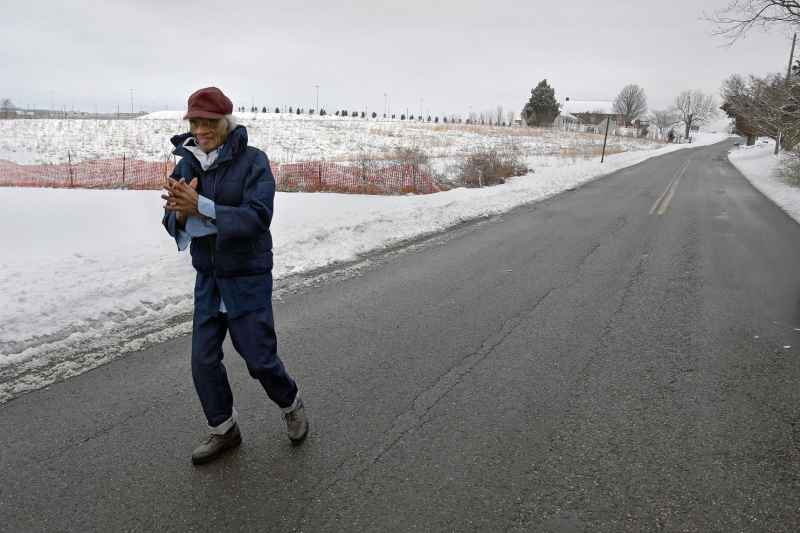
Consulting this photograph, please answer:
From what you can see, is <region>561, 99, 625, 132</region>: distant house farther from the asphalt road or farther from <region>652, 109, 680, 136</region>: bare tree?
the asphalt road

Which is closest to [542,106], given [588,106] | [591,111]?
[591,111]

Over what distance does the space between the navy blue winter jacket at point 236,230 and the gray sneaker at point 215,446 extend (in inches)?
29.1

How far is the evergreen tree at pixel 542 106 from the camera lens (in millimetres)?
81250

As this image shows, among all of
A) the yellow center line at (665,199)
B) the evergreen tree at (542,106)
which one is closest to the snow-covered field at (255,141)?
the yellow center line at (665,199)

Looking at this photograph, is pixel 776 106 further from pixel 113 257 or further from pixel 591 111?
pixel 591 111

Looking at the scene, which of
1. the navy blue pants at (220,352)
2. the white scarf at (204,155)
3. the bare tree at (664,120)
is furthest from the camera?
the bare tree at (664,120)

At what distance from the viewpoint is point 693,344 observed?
190 inches

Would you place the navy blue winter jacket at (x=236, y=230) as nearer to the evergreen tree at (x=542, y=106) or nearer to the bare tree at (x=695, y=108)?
the evergreen tree at (x=542, y=106)

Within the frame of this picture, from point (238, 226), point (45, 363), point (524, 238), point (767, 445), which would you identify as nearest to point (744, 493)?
point (767, 445)

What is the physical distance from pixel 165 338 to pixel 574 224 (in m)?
9.17

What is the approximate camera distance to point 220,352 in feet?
9.70

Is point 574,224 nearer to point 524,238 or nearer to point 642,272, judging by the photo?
point 524,238

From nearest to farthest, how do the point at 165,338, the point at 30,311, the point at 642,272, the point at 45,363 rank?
the point at 45,363
the point at 165,338
the point at 30,311
the point at 642,272

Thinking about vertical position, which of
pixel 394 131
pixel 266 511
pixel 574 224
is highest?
pixel 394 131
